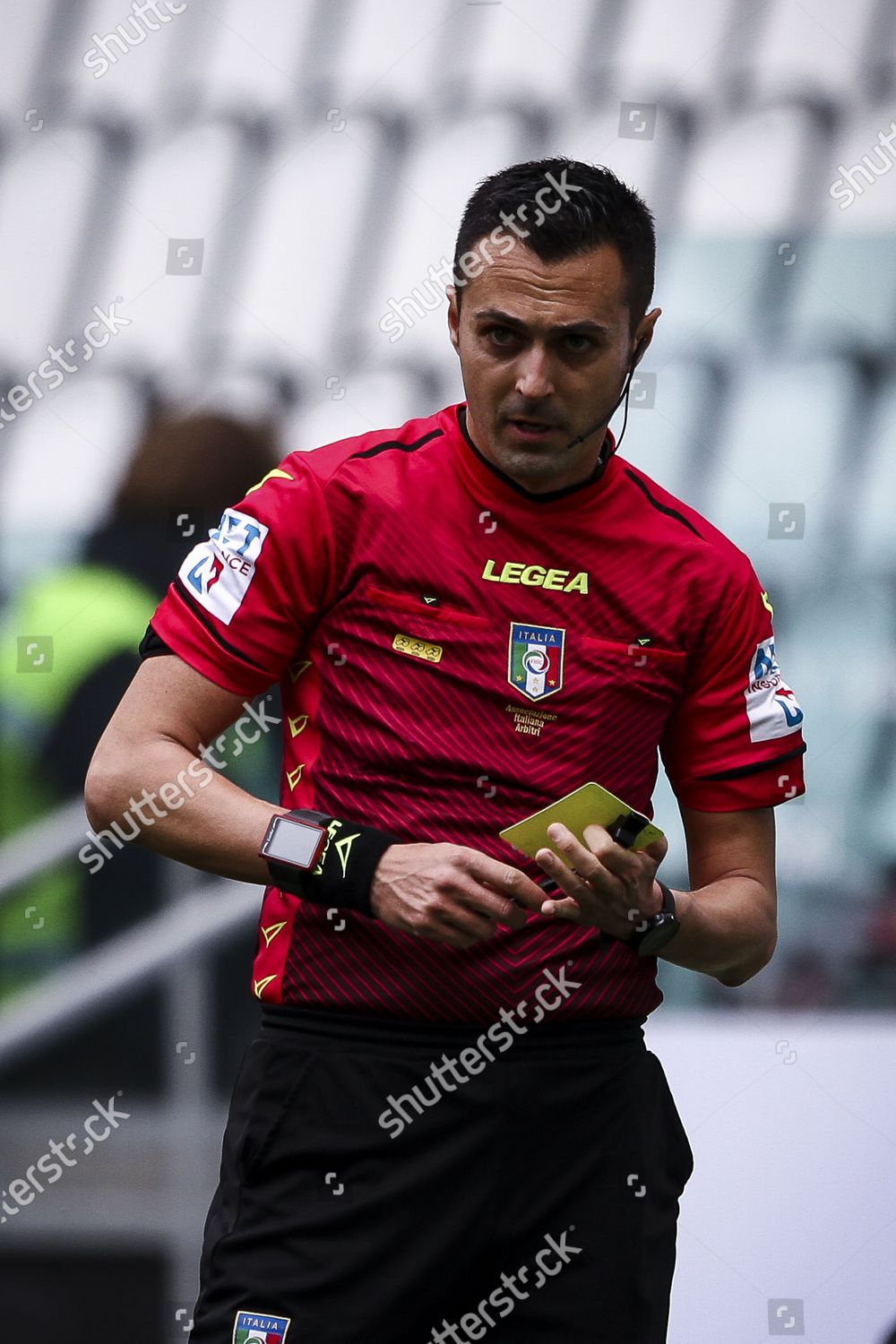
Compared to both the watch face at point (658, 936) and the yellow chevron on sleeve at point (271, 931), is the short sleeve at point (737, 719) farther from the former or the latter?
the yellow chevron on sleeve at point (271, 931)

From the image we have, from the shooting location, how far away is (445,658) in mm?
1533

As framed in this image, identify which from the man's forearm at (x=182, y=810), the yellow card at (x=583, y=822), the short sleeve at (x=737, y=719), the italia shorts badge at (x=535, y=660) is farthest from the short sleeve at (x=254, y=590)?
the short sleeve at (x=737, y=719)

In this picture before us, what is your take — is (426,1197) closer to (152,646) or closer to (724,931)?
(724,931)

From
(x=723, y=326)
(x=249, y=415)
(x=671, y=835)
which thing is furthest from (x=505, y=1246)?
(x=723, y=326)

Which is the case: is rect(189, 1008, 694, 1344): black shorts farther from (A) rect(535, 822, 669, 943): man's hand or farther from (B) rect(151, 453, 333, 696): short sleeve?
(B) rect(151, 453, 333, 696): short sleeve

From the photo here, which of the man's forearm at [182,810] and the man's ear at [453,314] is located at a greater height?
the man's ear at [453,314]

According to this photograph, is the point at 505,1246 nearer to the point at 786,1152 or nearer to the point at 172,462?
the point at 786,1152

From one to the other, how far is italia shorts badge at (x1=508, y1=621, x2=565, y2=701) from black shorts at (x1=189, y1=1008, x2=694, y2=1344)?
A: 35 centimetres

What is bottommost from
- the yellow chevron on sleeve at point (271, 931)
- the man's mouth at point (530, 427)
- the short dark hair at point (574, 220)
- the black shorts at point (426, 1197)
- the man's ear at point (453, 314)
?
the black shorts at point (426, 1197)

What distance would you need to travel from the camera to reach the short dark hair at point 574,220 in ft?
5.15

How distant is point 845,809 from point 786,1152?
64cm

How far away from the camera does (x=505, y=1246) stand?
1.46 m

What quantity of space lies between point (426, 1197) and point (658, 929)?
1.16ft

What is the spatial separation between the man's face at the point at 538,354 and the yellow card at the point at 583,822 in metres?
0.38
